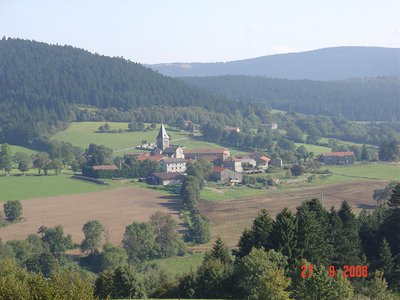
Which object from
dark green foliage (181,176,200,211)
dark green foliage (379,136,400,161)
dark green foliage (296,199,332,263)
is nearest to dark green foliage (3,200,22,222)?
dark green foliage (181,176,200,211)

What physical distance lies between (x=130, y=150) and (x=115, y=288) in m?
71.2

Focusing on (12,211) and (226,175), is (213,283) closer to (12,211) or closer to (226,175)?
(12,211)

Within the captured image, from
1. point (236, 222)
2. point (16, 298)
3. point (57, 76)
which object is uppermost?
point (57, 76)

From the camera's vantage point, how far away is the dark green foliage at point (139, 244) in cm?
4712

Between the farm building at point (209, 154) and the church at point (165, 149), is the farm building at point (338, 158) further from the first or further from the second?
the church at point (165, 149)

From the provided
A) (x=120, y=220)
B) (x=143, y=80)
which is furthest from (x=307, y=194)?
(x=143, y=80)

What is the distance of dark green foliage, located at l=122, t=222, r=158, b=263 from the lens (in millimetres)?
47125

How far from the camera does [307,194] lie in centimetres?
6956

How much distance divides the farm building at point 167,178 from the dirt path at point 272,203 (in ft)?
39.5

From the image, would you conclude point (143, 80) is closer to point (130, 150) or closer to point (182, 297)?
point (130, 150)

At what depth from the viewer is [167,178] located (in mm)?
77562

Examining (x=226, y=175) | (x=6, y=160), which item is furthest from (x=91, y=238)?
(x=6, y=160)

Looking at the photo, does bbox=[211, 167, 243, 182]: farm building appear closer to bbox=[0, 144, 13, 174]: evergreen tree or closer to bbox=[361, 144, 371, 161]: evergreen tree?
bbox=[0, 144, 13, 174]: evergreen tree

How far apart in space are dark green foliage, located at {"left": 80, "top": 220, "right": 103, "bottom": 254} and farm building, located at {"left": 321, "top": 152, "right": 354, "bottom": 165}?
170 ft
